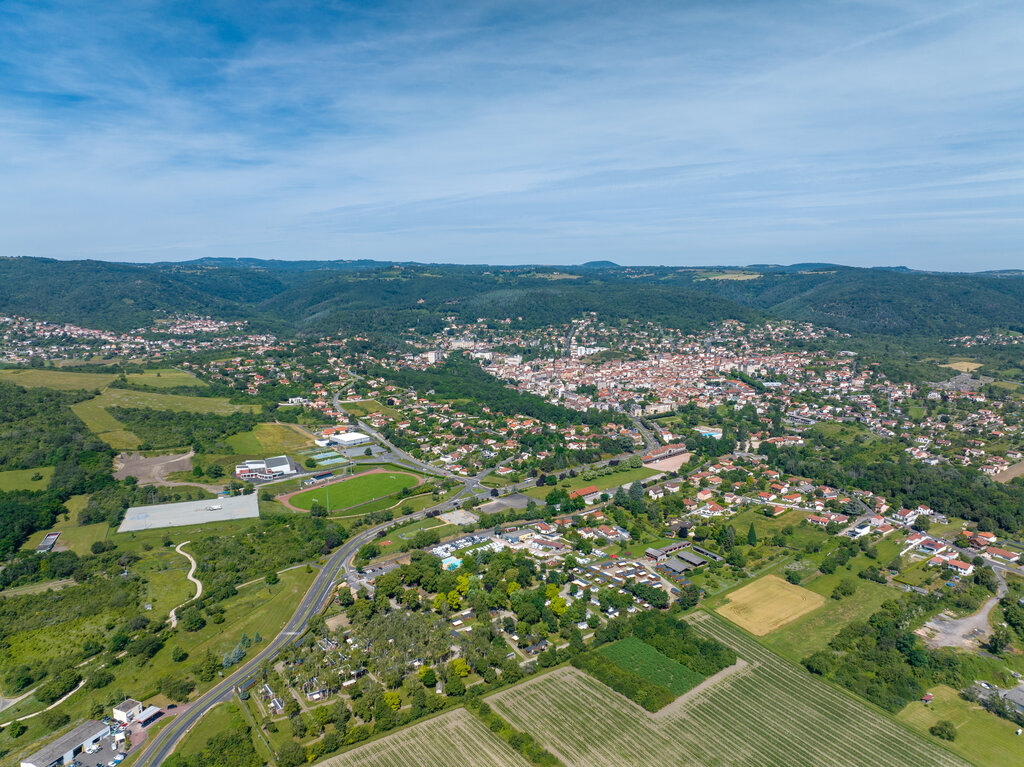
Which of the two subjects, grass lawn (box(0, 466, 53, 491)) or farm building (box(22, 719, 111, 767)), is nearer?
farm building (box(22, 719, 111, 767))

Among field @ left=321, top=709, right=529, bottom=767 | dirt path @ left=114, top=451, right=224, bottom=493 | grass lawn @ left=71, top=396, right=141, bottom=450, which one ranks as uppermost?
grass lawn @ left=71, top=396, right=141, bottom=450

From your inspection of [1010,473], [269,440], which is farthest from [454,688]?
[1010,473]

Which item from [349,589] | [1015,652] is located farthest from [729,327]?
[349,589]

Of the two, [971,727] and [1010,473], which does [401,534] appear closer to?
[971,727]

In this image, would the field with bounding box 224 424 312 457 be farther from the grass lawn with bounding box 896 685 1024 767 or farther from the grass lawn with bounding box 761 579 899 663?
the grass lawn with bounding box 896 685 1024 767

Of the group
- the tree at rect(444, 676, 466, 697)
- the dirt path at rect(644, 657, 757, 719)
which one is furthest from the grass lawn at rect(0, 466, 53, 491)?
the dirt path at rect(644, 657, 757, 719)
